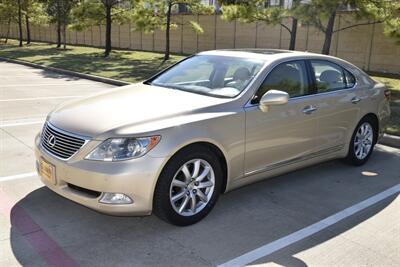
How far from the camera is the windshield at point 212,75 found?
4.59m

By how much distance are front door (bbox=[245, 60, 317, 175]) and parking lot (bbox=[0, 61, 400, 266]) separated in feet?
1.50

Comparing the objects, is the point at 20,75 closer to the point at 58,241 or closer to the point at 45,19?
the point at 58,241

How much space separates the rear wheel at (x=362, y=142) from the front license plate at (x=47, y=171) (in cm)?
369

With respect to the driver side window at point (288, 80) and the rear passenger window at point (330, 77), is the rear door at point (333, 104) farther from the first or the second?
the driver side window at point (288, 80)

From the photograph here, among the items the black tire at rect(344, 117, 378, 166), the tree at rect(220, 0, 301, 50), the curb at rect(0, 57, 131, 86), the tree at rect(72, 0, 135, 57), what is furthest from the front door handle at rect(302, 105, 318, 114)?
the tree at rect(72, 0, 135, 57)

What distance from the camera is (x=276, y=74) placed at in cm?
475

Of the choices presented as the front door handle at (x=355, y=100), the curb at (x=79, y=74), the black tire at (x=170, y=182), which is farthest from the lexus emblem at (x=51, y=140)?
the curb at (x=79, y=74)

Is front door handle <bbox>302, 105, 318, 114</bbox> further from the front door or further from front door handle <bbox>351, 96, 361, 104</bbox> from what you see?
front door handle <bbox>351, 96, 361, 104</bbox>

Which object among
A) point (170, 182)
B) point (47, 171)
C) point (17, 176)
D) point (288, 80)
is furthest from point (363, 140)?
point (17, 176)

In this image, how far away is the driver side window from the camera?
461 centimetres

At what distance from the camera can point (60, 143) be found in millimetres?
3912

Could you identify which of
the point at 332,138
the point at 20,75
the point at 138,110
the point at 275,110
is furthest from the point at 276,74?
the point at 20,75

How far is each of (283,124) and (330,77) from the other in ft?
4.11

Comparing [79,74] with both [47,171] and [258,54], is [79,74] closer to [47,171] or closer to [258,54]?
[258,54]
